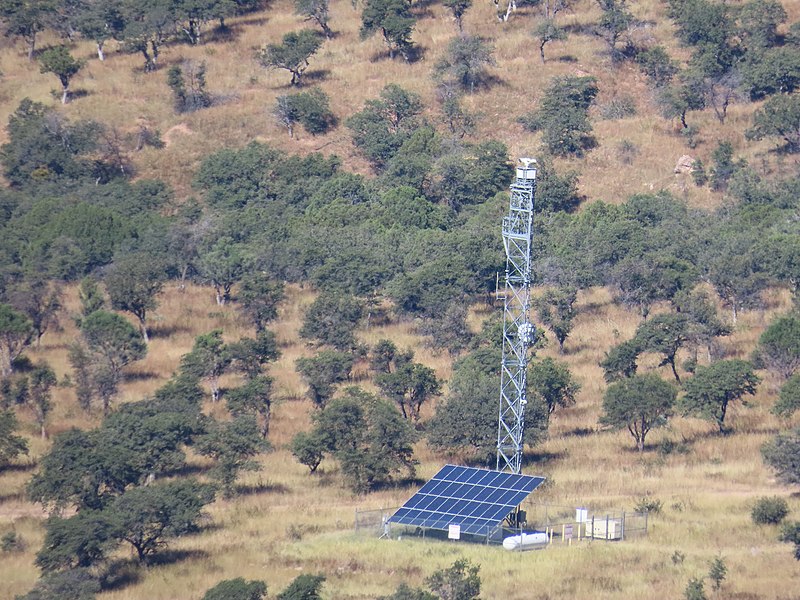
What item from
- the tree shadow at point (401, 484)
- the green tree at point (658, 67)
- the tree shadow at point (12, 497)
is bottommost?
the tree shadow at point (12, 497)

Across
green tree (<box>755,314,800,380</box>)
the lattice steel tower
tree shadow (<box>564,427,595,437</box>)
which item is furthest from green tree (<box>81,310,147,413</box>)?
green tree (<box>755,314,800,380</box>)

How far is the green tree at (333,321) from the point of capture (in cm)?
8656

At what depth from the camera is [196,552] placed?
202 feet

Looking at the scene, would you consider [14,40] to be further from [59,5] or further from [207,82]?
[207,82]

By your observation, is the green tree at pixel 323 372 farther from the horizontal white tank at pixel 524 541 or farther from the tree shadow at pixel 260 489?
the horizontal white tank at pixel 524 541

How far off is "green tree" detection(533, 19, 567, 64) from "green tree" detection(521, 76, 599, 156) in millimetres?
4903

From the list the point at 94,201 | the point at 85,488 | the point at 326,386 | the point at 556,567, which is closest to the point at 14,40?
the point at 94,201

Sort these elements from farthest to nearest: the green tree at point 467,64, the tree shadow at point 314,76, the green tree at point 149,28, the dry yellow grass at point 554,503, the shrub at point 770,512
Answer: the green tree at point 149,28
the tree shadow at point 314,76
the green tree at point 467,64
the shrub at point 770,512
the dry yellow grass at point 554,503

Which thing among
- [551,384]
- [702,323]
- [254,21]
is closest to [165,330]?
[551,384]

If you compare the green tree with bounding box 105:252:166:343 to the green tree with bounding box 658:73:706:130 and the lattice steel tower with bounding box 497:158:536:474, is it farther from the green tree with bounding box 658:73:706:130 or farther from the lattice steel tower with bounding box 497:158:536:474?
the green tree with bounding box 658:73:706:130

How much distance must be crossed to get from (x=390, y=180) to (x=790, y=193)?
26398 millimetres

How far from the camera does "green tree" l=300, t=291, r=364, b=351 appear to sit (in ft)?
284

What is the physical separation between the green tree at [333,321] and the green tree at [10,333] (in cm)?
1388

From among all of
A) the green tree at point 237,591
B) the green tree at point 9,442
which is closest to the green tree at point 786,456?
the green tree at point 237,591
